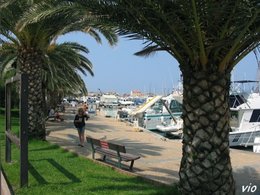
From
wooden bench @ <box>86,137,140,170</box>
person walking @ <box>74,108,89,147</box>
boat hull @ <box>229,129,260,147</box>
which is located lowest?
boat hull @ <box>229,129,260,147</box>

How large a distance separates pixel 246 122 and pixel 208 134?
21.6 m

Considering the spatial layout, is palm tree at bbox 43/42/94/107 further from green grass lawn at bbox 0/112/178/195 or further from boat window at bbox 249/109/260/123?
green grass lawn at bbox 0/112/178/195

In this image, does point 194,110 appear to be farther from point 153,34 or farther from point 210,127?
point 153,34

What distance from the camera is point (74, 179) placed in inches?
378

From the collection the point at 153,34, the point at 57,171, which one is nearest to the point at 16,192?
the point at 57,171

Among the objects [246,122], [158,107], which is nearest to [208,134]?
[246,122]

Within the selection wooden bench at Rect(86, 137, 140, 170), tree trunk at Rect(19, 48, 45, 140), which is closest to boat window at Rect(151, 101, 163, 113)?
tree trunk at Rect(19, 48, 45, 140)

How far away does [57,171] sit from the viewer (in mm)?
10547

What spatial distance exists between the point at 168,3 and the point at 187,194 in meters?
2.84

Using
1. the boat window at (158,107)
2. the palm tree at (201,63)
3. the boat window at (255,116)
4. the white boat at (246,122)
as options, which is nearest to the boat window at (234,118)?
the white boat at (246,122)

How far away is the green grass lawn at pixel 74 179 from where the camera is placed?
8.49 metres

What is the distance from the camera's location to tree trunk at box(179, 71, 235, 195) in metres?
6.52

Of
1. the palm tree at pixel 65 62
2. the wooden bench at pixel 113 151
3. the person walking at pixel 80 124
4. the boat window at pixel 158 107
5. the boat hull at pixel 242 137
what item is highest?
the palm tree at pixel 65 62

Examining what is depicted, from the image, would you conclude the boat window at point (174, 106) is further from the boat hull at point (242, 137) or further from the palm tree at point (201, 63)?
the palm tree at point (201, 63)
